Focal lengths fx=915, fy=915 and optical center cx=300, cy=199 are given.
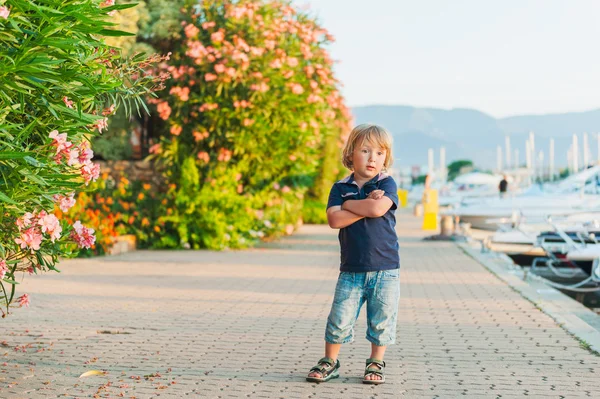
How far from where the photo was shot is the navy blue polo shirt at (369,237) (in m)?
5.93

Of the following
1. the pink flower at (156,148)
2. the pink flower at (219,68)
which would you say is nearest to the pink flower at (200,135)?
the pink flower at (156,148)

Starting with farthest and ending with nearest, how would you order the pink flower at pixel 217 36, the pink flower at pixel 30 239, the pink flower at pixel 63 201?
the pink flower at pixel 217 36
the pink flower at pixel 63 201
the pink flower at pixel 30 239

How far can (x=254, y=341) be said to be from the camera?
7.68 meters

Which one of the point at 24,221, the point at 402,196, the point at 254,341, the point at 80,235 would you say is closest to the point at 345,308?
the point at 80,235

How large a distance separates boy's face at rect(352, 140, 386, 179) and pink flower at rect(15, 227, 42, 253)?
2.10 meters

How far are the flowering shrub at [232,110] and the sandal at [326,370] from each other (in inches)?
446

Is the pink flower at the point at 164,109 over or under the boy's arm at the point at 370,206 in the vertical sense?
over

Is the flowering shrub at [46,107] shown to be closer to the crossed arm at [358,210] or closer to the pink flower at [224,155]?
the crossed arm at [358,210]

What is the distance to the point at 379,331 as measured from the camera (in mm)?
6016

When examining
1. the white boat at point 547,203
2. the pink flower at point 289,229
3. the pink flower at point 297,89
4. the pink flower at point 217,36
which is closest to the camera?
the pink flower at point 217,36

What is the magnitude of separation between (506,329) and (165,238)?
10.2 metres

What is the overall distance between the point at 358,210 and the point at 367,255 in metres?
0.30

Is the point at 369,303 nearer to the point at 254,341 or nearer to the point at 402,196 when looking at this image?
the point at 254,341

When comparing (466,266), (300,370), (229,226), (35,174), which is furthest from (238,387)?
(229,226)
